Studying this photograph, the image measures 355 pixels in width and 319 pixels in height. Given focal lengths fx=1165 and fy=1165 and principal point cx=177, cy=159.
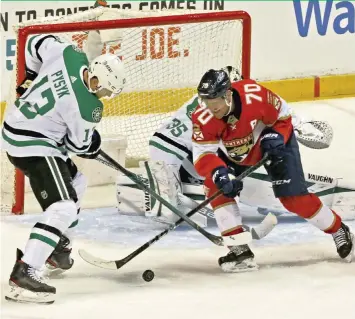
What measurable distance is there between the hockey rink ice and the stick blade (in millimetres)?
36

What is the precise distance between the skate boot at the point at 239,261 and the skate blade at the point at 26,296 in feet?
2.33

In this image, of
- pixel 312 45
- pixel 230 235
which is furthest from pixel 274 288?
pixel 312 45

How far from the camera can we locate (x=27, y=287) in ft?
12.4

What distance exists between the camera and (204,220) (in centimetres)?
477

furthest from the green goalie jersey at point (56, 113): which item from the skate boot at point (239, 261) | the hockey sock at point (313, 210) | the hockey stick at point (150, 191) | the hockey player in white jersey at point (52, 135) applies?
the hockey sock at point (313, 210)

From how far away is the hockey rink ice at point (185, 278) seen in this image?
375cm

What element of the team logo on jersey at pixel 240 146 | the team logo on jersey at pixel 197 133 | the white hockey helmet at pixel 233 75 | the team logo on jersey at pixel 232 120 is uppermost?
the white hockey helmet at pixel 233 75

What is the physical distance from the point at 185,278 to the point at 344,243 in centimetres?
61

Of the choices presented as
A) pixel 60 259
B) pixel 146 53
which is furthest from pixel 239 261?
pixel 146 53

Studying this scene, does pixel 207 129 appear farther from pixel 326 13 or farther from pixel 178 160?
pixel 326 13

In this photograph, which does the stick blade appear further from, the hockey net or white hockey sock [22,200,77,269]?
the hockey net

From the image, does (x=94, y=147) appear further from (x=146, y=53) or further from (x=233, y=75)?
(x=146, y=53)

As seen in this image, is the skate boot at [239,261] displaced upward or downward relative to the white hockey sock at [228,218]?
downward

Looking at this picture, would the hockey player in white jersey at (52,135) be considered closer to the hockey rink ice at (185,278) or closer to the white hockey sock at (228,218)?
the hockey rink ice at (185,278)
